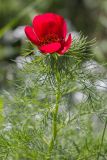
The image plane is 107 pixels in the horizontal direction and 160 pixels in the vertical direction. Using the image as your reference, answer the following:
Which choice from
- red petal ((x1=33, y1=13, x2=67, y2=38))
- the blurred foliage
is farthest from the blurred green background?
red petal ((x1=33, y1=13, x2=67, y2=38))

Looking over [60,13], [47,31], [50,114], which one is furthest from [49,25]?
[60,13]

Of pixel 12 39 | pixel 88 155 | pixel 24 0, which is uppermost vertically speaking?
pixel 24 0

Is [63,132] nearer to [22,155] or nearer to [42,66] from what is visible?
[22,155]

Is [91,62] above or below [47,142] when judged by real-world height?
above

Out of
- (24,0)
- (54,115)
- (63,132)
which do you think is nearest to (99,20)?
(24,0)

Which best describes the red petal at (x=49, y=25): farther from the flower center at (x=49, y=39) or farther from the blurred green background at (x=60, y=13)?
the blurred green background at (x=60, y=13)

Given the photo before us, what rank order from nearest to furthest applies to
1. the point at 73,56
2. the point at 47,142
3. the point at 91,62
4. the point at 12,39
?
the point at 73,56 → the point at 91,62 → the point at 47,142 → the point at 12,39

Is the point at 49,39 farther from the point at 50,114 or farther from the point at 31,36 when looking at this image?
the point at 50,114
